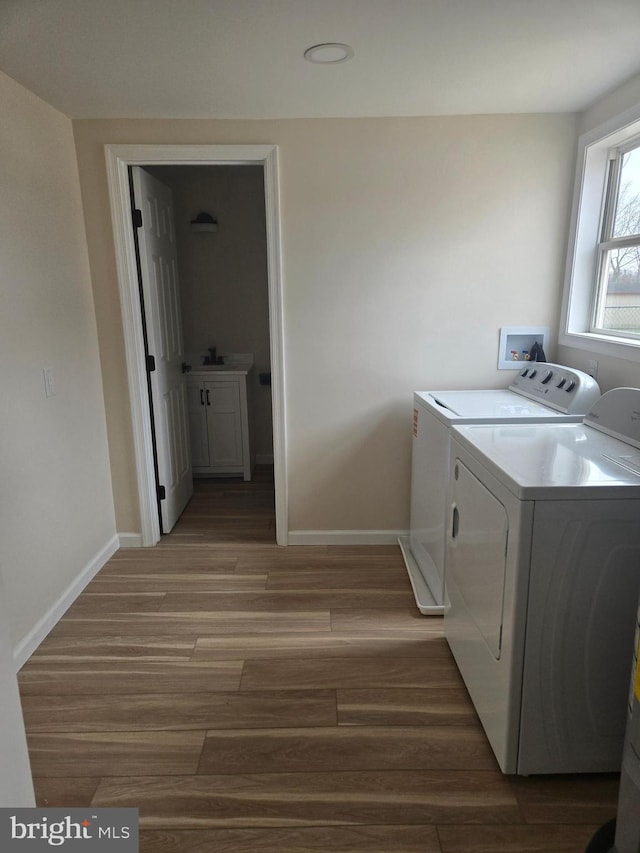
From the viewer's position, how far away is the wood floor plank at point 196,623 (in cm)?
234

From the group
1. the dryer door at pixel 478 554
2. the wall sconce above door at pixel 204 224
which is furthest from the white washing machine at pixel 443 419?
the wall sconce above door at pixel 204 224

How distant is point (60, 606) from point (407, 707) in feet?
5.34

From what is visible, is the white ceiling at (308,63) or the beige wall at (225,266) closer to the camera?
the white ceiling at (308,63)

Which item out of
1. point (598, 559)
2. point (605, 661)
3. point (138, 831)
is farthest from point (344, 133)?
point (138, 831)

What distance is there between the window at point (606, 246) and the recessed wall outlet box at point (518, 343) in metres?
0.11

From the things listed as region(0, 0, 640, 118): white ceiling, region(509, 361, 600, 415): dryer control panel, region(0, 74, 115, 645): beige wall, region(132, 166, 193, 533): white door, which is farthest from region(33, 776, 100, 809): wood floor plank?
region(0, 0, 640, 118): white ceiling

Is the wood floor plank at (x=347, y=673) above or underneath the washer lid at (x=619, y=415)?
underneath

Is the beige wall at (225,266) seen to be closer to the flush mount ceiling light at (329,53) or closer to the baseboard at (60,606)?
the baseboard at (60,606)

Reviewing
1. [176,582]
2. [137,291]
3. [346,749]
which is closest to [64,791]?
[346,749]

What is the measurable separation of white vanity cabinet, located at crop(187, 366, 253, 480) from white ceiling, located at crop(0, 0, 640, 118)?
6.11 feet

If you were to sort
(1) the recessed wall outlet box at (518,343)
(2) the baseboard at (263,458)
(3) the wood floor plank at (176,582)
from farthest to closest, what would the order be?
(2) the baseboard at (263,458), (1) the recessed wall outlet box at (518,343), (3) the wood floor plank at (176,582)

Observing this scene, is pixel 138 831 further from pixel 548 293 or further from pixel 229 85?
pixel 548 293

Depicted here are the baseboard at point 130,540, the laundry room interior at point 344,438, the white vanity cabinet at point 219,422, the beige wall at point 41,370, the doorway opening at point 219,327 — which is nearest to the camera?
the laundry room interior at point 344,438

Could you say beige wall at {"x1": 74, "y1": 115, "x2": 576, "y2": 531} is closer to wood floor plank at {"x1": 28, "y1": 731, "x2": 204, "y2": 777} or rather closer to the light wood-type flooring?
the light wood-type flooring
